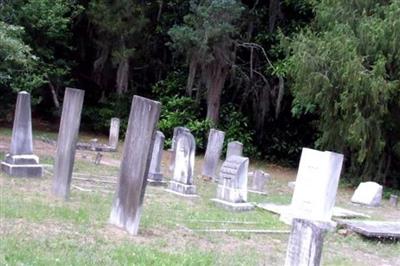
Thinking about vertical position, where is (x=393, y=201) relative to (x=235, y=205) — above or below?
above

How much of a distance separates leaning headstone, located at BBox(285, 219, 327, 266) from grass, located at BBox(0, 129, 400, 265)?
1.43m

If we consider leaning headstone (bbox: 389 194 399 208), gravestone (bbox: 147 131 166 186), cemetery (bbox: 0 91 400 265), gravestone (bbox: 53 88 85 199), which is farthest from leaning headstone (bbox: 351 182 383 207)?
gravestone (bbox: 53 88 85 199)

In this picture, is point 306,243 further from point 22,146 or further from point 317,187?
point 22,146

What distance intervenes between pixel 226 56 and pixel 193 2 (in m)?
2.35

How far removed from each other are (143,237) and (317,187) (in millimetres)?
3874

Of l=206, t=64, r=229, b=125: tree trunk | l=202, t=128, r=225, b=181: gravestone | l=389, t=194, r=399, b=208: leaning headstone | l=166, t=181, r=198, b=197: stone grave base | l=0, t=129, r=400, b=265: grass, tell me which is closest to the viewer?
l=0, t=129, r=400, b=265: grass

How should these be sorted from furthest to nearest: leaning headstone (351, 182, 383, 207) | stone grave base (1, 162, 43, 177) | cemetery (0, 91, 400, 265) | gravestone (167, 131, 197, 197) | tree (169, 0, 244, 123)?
tree (169, 0, 244, 123)
leaning headstone (351, 182, 383, 207)
gravestone (167, 131, 197, 197)
stone grave base (1, 162, 43, 177)
cemetery (0, 91, 400, 265)

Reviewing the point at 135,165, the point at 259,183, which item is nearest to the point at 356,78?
the point at 259,183

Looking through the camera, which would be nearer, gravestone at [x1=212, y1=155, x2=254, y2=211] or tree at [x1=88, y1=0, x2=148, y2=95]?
gravestone at [x1=212, y1=155, x2=254, y2=211]

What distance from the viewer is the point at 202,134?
24.8m

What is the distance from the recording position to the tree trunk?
24.3 metres

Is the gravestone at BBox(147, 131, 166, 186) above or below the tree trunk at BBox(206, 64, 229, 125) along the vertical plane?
below

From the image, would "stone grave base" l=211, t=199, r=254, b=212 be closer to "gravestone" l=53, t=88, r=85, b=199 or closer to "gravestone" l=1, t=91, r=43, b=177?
"gravestone" l=53, t=88, r=85, b=199

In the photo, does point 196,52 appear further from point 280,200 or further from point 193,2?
point 280,200
